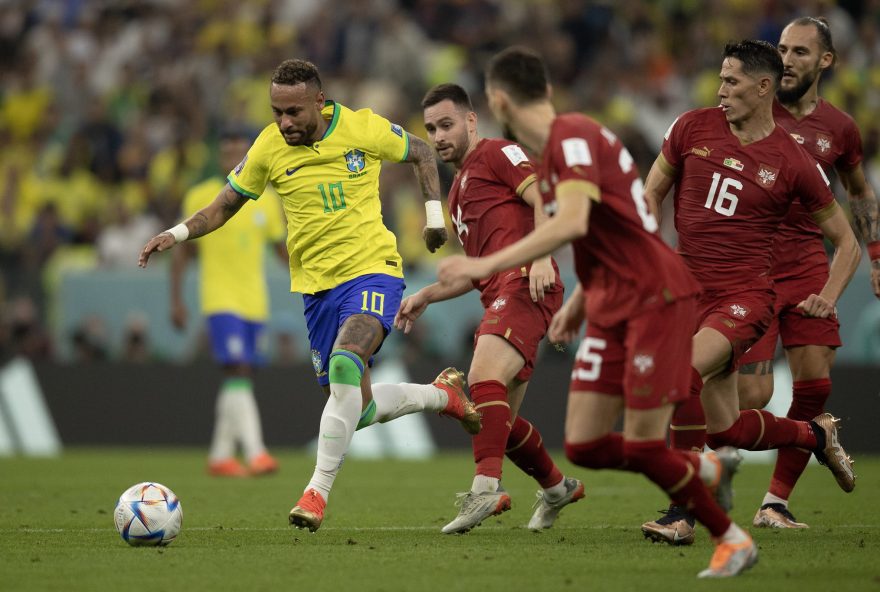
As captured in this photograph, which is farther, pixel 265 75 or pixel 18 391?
pixel 265 75

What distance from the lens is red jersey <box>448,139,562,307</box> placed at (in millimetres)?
8289

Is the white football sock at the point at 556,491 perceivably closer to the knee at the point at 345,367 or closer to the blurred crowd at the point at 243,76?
the knee at the point at 345,367

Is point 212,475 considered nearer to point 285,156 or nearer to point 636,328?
point 285,156

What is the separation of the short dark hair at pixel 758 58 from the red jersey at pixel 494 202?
A: 1.41m

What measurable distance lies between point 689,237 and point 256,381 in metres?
8.48

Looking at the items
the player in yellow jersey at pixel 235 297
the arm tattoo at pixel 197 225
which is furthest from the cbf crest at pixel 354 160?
the player in yellow jersey at pixel 235 297

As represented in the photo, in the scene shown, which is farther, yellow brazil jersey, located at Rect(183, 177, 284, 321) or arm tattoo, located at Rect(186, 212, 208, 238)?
yellow brazil jersey, located at Rect(183, 177, 284, 321)

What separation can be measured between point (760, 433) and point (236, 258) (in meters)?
6.80

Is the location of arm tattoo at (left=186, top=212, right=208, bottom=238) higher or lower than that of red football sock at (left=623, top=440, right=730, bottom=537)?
higher

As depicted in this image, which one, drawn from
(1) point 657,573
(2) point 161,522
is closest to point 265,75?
(2) point 161,522

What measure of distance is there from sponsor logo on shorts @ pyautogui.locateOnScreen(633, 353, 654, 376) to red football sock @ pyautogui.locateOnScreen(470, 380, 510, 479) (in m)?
1.93

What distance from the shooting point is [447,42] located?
20.4 m

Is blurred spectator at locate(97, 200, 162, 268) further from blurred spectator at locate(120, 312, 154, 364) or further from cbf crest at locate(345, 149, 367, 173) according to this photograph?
cbf crest at locate(345, 149, 367, 173)

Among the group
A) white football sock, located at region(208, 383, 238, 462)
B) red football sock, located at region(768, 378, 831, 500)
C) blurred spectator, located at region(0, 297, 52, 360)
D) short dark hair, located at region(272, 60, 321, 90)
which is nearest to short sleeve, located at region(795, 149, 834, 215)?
red football sock, located at region(768, 378, 831, 500)
